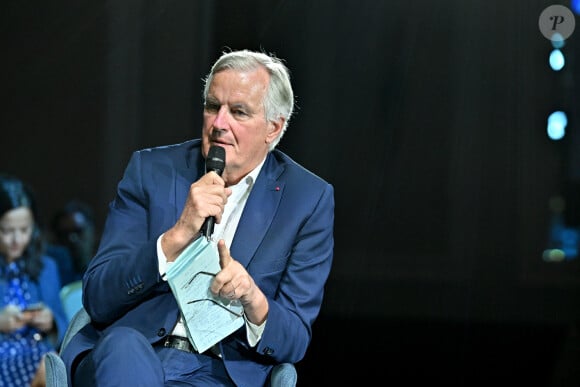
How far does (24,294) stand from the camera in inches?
145

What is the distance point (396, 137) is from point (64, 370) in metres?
1.98

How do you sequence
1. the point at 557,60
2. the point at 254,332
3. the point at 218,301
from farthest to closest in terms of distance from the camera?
the point at 557,60, the point at 254,332, the point at 218,301

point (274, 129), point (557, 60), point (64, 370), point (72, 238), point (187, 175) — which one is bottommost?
point (72, 238)

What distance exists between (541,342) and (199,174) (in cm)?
200

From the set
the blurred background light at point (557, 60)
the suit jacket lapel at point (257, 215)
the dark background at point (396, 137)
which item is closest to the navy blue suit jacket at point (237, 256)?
the suit jacket lapel at point (257, 215)

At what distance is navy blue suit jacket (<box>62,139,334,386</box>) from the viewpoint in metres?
2.26

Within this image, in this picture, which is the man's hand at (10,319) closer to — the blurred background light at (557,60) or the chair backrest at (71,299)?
the chair backrest at (71,299)

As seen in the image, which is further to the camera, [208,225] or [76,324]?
[76,324]

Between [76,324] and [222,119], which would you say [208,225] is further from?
[76,324]

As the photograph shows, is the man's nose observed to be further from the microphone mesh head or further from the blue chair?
the blue chair

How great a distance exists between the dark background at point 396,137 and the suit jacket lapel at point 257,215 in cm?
122

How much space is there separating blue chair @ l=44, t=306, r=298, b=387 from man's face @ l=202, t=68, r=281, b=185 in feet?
1.78

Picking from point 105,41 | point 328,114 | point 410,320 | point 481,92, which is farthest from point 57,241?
point 481,92

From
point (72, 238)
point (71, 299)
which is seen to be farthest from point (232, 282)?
point (72, 238)
